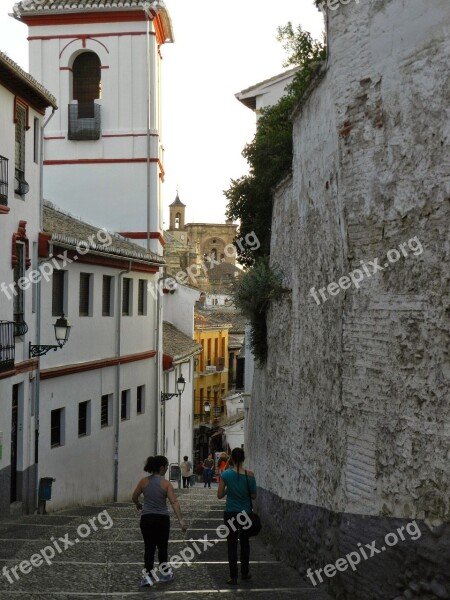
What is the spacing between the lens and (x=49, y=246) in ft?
58.5

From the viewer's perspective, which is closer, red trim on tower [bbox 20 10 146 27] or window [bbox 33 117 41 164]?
window [bbox 33 117 41 164]

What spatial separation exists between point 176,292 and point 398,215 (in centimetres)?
2956

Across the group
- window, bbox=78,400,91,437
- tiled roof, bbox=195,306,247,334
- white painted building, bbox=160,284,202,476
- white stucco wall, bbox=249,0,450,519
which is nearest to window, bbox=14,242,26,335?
window, bbox=78,400,91,437

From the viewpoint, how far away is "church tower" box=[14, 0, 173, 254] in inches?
1075

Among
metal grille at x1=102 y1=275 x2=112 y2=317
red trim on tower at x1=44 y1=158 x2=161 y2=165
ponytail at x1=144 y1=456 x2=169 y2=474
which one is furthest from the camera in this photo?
red trim on tower at x1=44 y1=158 x2=161 y2=165

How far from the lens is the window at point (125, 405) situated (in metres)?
24.6

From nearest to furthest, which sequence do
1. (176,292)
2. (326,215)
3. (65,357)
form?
(326,215) < (65,357) < (176,292)

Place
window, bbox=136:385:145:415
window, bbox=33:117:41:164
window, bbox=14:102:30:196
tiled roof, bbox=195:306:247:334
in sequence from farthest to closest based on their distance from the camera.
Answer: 1. tiled roof, bbox=195:306:247:334
2. window, bbox=136:385:145:415
3. window, bbox=33:117:41:164
4. window, bbox=14:102:30:196

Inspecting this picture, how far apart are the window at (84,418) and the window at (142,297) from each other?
17.1 feet

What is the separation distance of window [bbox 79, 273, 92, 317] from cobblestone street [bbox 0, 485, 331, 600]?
6.82 metres

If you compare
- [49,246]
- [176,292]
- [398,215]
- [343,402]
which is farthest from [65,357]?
[176,292]

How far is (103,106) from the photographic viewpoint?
2753 cm

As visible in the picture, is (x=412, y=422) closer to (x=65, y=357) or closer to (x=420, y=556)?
(x=420, y=556)

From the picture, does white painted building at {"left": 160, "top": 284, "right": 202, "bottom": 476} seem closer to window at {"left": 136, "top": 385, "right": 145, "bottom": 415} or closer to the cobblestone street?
window at {"left": 136, "top": 385, "right": 145, "bottom": 415}
